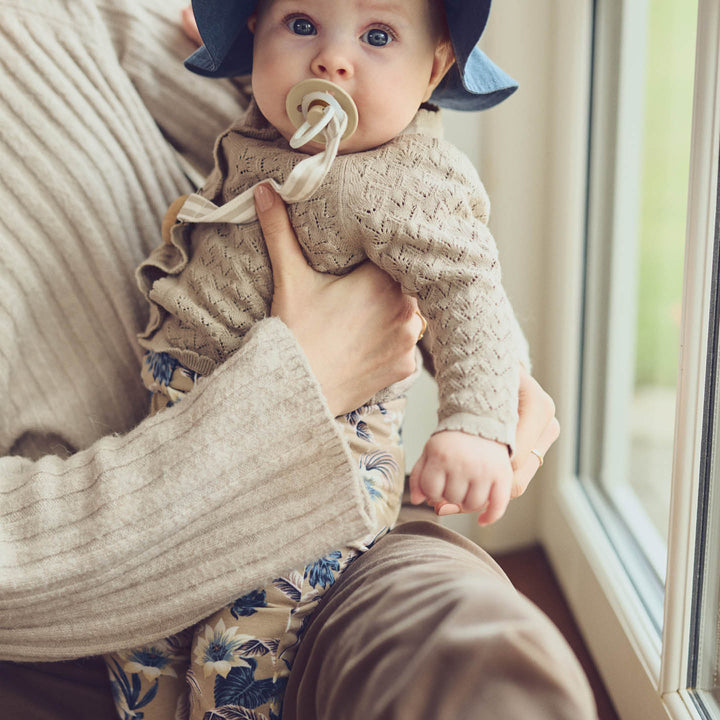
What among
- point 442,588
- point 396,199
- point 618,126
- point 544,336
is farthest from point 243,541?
point 618,126

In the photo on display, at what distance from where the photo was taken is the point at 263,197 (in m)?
0.75

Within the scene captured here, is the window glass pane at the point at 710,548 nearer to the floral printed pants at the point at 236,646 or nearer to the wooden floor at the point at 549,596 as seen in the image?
the wooden floor at the point at 549,596

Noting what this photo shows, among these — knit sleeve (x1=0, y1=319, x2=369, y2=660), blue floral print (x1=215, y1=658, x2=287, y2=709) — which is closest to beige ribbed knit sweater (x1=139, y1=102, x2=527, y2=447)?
knit sleeve (x1=0, y1=319, x2=369, y2=660)

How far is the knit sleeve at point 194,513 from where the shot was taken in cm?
67

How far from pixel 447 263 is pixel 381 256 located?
2.8 inches

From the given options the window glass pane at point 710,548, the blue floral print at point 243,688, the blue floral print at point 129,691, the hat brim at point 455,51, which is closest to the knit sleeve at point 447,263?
the hat brim at point 455,51

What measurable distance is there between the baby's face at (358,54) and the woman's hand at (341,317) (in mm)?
112

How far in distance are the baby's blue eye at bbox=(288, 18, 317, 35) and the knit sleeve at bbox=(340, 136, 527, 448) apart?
135mm

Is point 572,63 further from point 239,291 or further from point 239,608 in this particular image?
point 239,608

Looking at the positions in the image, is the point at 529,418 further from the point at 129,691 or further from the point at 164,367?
the point at 129,691

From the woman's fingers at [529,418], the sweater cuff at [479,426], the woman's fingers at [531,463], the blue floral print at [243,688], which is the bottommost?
the blue floral print at [243,688]

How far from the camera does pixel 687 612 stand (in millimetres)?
832

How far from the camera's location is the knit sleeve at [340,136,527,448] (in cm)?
64

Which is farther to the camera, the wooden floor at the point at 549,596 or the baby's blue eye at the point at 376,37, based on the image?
the wooden floor at the point at 549,596
